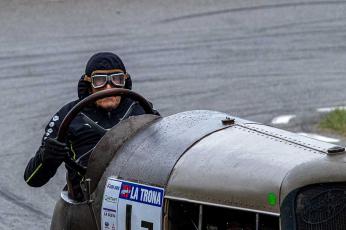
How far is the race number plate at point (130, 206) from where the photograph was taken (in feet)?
17.9

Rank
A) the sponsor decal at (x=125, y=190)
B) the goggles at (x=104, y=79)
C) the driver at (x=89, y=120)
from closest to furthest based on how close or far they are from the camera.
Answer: the sponsor decal at (x=125, y=190), the driver at (x=89, y=120), the goggles at (x=104, y=79)

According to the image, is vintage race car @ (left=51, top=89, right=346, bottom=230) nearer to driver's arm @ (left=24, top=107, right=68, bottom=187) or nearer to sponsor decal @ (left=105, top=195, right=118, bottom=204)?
sponsor decal @ (left=105, top=195, right=118, bottom=204)

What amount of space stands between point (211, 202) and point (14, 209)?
16.2 ft

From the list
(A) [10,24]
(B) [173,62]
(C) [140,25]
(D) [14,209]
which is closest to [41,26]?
(A) [10,24]

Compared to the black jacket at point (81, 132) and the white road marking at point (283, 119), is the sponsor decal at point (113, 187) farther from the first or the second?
the white road marking at point (283, 119)

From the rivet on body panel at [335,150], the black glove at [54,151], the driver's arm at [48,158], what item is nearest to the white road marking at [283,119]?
the driver's arm at [48,158]

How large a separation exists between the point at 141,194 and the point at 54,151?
27.8 inches

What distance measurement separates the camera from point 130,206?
5.60 meters

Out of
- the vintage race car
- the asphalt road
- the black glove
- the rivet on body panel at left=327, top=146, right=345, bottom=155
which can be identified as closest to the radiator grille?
the vintage race car

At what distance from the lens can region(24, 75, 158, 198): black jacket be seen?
637cm

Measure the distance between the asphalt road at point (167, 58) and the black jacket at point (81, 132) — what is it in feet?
9.27

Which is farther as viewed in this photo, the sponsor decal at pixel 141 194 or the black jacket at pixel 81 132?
the black jacket at pixel 81 132

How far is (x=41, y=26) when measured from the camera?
18156 millimetres

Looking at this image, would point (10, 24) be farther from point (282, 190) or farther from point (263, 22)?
point (282, 190)
